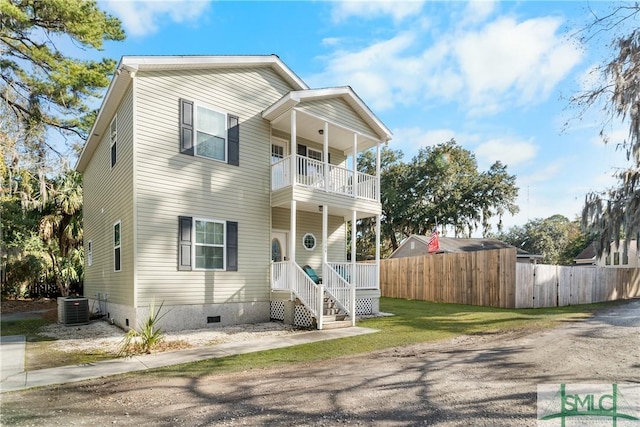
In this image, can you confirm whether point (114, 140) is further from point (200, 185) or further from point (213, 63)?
point (213, 63)

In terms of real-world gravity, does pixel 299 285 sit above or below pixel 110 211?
below

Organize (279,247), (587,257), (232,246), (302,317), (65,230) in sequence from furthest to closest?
(587,257) → (65,230) → (279,247) → (232,246) → (302,317)

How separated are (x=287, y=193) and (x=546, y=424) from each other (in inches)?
348

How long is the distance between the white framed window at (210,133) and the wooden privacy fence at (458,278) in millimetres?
10835

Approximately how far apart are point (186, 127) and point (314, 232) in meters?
5.81

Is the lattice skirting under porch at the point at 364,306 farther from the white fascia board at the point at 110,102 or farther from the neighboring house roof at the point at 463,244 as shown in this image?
the neighboring house roof at the point at 463,244

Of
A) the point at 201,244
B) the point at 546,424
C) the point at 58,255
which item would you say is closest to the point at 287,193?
the point at 201,244

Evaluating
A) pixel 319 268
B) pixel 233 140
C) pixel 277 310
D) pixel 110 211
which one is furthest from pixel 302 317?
pixel 110 211

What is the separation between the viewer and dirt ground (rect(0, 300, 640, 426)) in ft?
13.3

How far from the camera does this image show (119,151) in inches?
438

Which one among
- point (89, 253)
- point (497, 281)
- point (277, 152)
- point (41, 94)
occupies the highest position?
point (41, 94)

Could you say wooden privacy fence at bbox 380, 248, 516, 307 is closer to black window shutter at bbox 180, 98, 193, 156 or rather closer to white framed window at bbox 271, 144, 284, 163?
white framed window at bbox 271, 144, 284, 163

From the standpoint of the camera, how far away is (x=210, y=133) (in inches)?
437

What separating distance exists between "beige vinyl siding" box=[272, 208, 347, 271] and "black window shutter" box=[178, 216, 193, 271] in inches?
123
